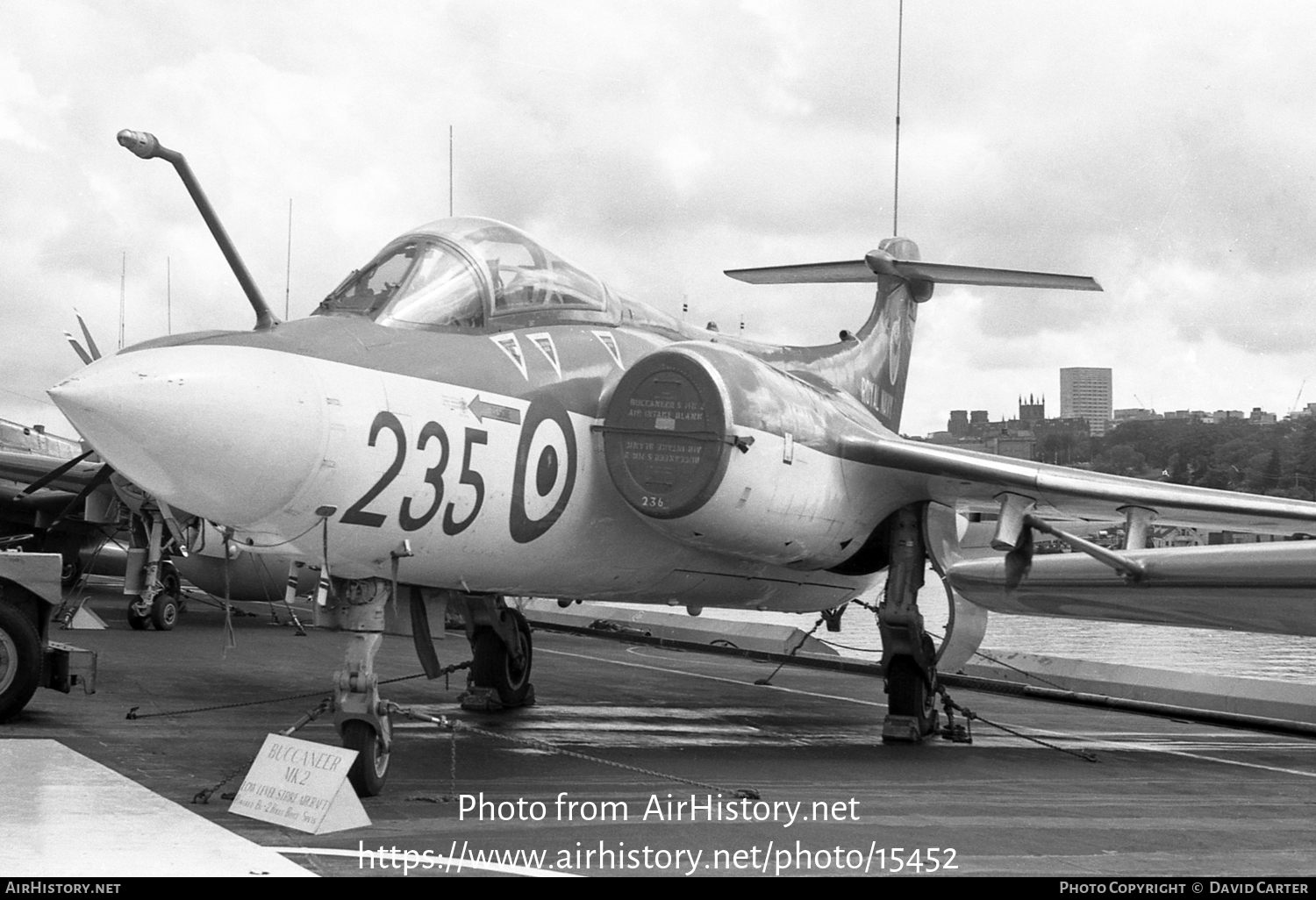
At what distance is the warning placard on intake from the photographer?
6.74 metres

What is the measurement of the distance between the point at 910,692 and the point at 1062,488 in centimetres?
223

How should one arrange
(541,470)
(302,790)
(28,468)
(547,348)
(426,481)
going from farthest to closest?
(28,468)
(547,348)
(541,470)
(426,481)
(302,790)

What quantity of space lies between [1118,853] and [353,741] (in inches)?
163

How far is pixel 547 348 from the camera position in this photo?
9148 mm

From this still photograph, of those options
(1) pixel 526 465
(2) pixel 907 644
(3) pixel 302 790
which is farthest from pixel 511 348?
(2) pixel 907 644

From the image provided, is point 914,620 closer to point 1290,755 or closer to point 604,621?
point 1290,755

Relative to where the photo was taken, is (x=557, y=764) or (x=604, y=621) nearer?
(x=557, y=764)

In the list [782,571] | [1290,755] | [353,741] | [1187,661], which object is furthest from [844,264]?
[1187,661]

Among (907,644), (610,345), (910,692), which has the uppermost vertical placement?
(610,345)

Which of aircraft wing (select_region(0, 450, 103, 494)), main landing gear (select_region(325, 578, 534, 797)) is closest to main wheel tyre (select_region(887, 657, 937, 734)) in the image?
main landing gear (select_region(325, 578, 534, 797))

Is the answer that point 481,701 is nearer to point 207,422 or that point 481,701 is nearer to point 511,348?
point 511,348

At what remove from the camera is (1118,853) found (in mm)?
6930

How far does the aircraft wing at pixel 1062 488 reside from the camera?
11.0m

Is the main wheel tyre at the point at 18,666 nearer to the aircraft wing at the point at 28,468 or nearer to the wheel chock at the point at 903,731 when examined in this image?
the wheel chock at the point at 903,731
